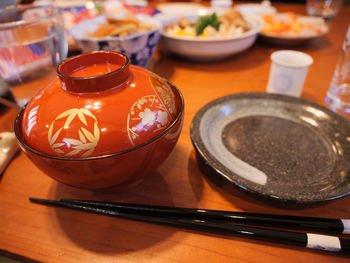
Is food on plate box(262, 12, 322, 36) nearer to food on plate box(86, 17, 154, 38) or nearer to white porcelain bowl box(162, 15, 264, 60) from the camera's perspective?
white porcelain bowl box(162, 15, 264, 60)

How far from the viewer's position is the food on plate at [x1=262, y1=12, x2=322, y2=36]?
1.26m

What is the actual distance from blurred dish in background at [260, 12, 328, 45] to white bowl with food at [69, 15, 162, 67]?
609mm

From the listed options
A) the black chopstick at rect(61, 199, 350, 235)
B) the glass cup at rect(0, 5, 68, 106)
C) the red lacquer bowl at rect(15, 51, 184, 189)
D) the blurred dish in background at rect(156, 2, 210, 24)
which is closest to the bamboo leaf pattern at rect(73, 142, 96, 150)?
the red lacquer bowl at rect(15, 51, 184, 189)

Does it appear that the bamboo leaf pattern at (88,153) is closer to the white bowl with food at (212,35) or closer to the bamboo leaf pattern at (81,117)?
the bamboo leaf pattern at (81,117)

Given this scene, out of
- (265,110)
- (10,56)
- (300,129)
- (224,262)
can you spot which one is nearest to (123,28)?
(10,56)

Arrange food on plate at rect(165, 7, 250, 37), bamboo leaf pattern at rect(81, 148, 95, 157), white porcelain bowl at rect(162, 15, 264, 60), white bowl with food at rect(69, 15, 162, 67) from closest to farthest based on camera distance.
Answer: bamboo leaf pattern at rect(81, 148, 95, 157) < white bowl with food at rect(69, 15, 162, 67) < white porcelain bowl at rect(162, 15, 264, 60) < food on plate at rect(165, 7, 250, 37)

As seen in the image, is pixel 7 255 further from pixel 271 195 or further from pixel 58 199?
pixel 271 195

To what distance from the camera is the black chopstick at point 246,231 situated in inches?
16.5

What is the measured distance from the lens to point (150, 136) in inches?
17.0

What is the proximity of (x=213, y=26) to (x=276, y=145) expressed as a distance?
0.71 metres

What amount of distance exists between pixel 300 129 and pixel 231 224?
15.2 inches

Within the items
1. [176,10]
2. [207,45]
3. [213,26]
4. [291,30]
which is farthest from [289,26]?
[176,10]

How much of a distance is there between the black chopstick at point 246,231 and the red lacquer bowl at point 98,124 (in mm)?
76

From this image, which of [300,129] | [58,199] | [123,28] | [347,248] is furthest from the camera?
[123,28]
